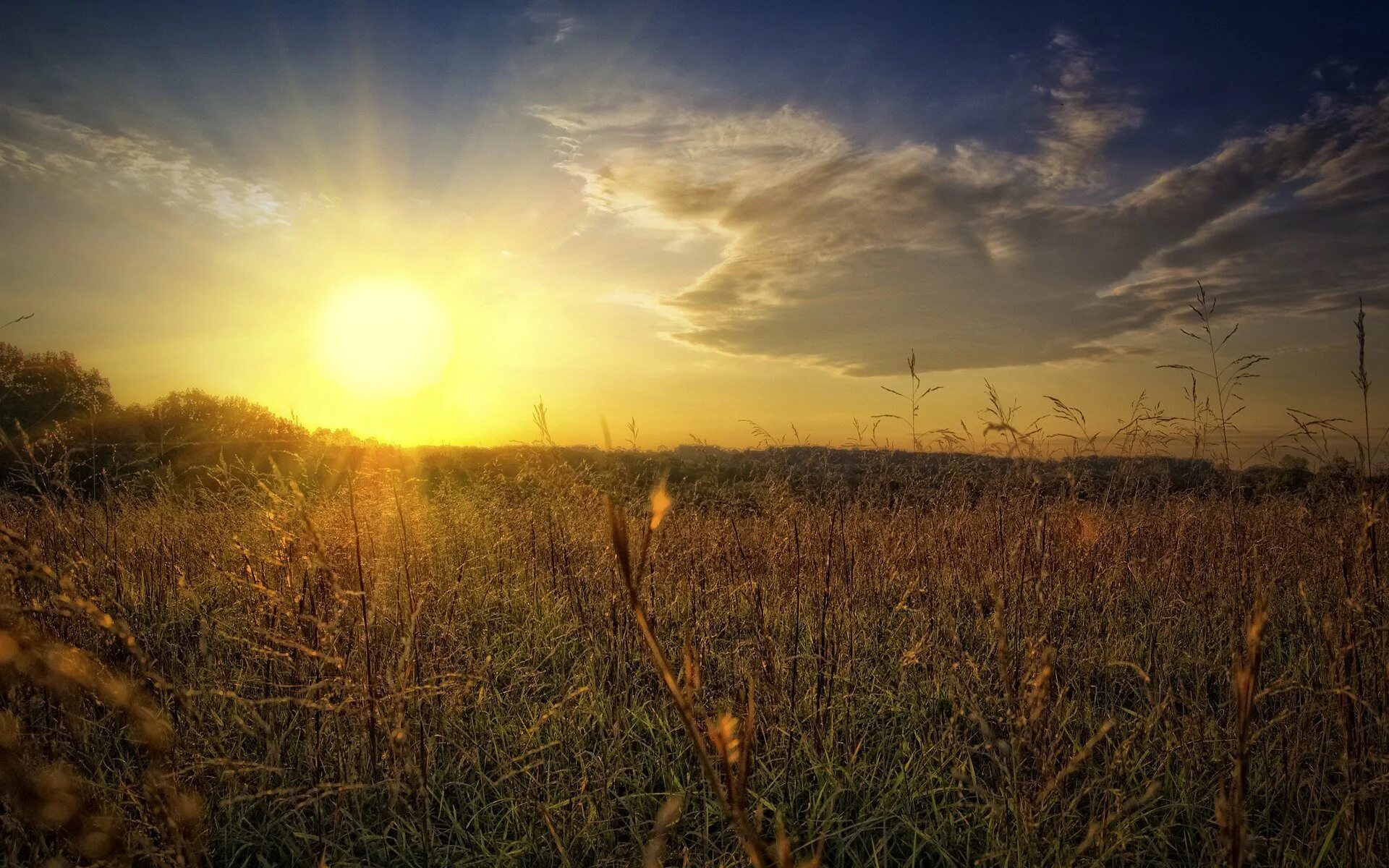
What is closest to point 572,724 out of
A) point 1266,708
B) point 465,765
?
point 465,765

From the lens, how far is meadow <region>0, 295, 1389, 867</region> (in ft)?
7.64

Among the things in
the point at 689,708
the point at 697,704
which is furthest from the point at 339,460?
the point at 689,708

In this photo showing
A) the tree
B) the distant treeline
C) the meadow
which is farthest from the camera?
the tree

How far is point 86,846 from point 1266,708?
5.46 meters

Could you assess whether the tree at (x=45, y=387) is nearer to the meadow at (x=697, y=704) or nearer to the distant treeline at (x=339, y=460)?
the distant treeline at (x=339, y=460)

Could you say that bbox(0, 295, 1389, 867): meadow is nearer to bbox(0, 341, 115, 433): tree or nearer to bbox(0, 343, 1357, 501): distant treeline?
bbox(0, 343, 1357, 501): distant treeline

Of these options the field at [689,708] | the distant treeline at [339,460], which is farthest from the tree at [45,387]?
the field at [689,708]

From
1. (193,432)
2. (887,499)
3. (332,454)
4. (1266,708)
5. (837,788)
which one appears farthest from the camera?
(193,432)

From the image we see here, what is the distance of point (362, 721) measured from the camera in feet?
9.66

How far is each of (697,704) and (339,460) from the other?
438 inches

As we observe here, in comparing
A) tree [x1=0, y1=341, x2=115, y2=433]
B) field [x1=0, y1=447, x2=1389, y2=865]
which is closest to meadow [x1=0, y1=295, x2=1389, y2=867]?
field [x1=0, y1=447, x2=1389, y2=865]

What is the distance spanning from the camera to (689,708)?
62 centimetres

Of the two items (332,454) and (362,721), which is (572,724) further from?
(332,454)

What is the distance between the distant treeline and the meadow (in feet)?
0.62
